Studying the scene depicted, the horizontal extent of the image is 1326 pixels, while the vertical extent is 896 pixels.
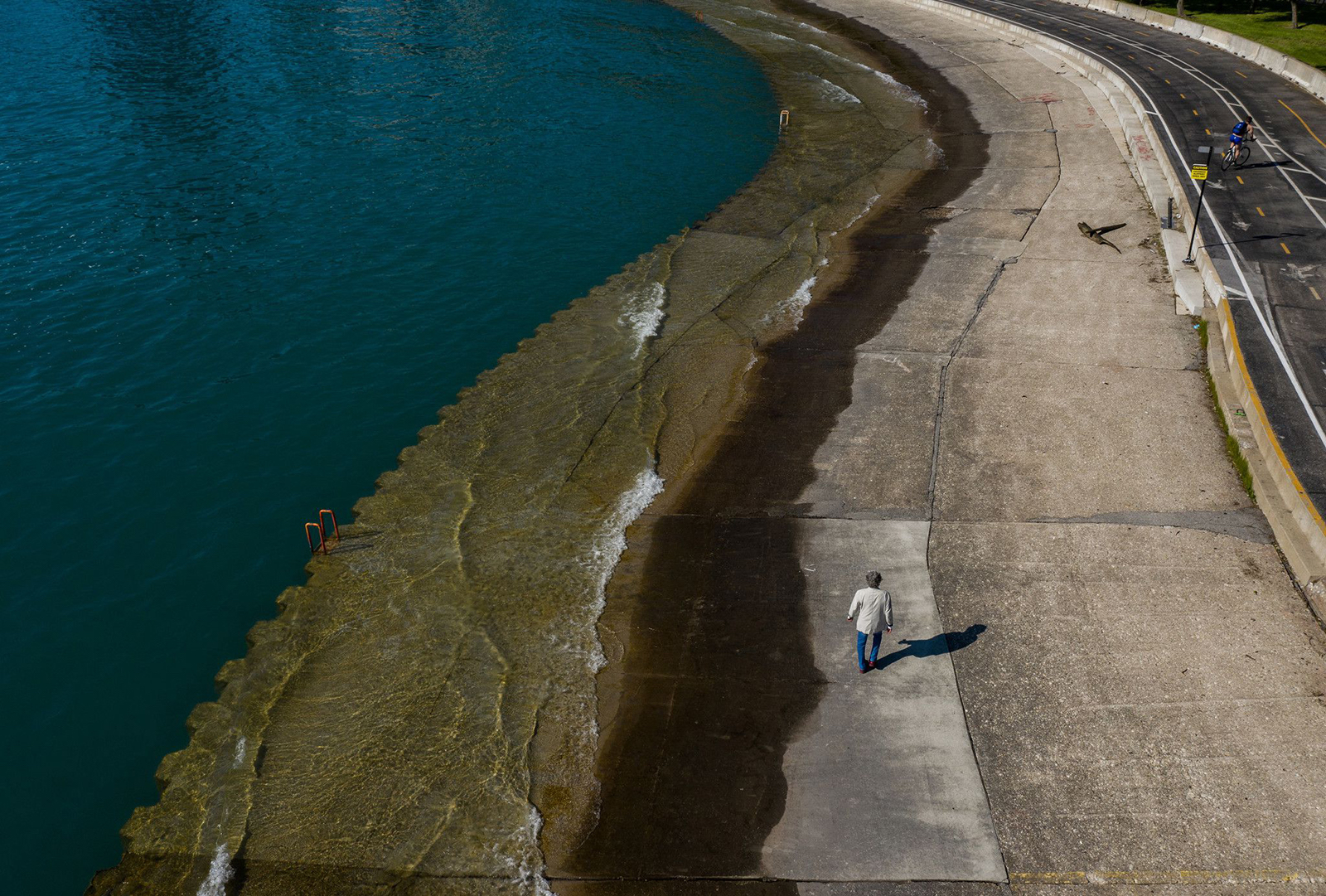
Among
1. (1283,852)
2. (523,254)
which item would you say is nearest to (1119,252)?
(523,254)

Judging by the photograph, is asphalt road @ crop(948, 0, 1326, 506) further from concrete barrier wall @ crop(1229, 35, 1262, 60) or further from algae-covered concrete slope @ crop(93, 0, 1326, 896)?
algae-covered concrete slope @ crop(93, 0, 1326, 896)

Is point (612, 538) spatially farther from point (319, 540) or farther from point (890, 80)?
point (890, 80)

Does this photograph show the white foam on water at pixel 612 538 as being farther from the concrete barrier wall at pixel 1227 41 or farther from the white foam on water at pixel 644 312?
the concrete barrier wall at pixel 1227 41

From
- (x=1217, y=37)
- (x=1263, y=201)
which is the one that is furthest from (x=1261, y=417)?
(x=1217, y=37)

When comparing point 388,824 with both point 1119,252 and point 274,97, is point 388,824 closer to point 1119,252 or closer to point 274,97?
point 1119,252

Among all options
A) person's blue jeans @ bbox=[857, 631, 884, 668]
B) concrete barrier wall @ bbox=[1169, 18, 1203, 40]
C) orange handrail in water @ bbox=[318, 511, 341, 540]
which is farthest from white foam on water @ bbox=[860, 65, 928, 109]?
person's blue jeans @ bbox=[857, 631, 884, 668]

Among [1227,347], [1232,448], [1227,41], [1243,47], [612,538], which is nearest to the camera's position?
[612,538]
